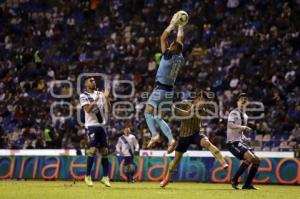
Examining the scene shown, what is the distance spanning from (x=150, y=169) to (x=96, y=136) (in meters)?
10.5

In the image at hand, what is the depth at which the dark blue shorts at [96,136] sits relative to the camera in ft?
69.1

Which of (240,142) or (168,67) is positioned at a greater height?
(168,67)

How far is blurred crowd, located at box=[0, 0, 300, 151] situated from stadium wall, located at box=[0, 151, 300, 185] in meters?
1.59

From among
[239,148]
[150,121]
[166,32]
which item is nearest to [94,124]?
[150,121]

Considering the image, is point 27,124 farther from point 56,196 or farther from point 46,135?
point 56,196

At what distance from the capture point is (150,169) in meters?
31.3

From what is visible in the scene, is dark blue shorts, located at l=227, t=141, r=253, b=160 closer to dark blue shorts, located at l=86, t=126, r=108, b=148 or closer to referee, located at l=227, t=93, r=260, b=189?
referee, located at l=227, t=93, r=260, b=189

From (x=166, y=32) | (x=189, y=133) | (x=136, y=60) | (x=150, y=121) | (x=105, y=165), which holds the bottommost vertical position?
(x=105, y=165)

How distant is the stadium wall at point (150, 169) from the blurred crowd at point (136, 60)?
1591 millimetres

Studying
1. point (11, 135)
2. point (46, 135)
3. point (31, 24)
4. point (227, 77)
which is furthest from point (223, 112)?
point (31, 24)

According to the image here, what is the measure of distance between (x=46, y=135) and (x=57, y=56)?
798cm

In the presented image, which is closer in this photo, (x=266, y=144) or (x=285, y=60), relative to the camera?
(x=266, y=144)

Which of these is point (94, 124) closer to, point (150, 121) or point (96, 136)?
point (96, 136)

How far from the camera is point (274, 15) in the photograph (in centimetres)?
3750
